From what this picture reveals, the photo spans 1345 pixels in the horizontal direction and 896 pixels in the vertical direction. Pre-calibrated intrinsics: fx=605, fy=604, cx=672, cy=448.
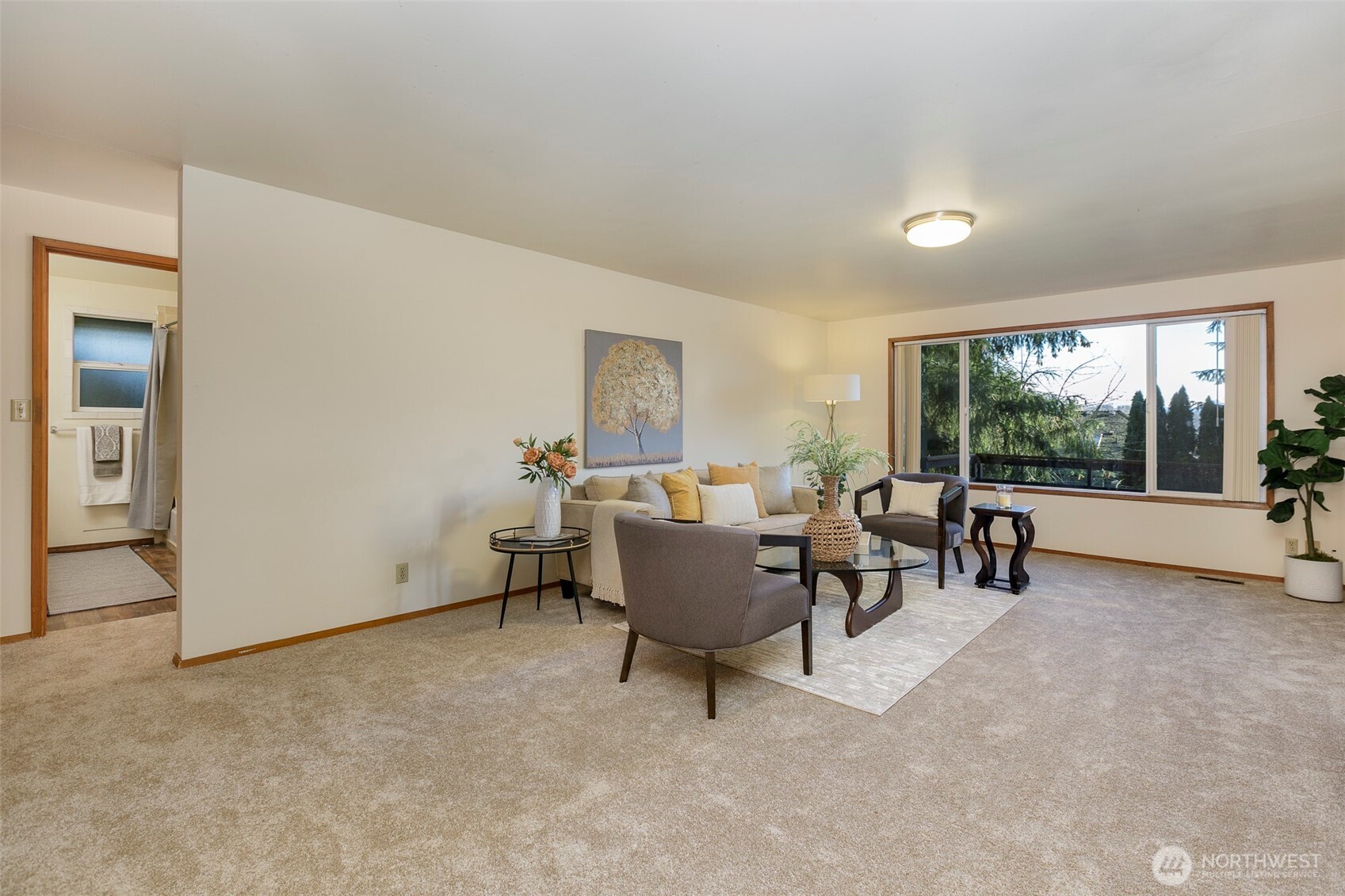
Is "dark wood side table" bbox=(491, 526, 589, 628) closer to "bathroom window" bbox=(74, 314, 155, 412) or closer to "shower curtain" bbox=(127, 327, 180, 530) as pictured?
"shower curtain" bbox=(127, 327, 180, 530)

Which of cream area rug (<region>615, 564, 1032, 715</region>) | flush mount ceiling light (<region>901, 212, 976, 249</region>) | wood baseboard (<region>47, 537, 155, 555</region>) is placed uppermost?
flush mount ceiling light (<region>901, 212, 976, 249</region>)

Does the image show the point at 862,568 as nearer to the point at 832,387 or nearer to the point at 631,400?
the point at 631,400

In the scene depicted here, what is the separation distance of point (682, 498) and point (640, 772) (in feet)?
8.06

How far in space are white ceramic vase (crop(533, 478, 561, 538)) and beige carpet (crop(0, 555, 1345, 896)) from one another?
676 millimetres

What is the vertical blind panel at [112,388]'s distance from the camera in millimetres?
5691

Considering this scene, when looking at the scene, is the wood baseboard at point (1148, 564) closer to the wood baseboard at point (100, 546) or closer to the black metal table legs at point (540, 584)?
the black metal table legs at point (540, 584)

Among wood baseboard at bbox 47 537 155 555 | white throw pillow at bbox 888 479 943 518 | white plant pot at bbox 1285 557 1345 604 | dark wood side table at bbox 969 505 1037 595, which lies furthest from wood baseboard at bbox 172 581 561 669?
white plant pot at bbox 1285 557 1345 604

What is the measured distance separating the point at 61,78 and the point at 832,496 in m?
3.85

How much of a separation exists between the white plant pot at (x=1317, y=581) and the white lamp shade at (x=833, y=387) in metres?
3.46

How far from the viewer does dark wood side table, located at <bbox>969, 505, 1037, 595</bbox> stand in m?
4.35

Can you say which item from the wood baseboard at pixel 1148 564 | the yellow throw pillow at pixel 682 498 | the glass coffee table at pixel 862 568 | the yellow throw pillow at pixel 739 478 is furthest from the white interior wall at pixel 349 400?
the wood baseboard at pixel 1148 564

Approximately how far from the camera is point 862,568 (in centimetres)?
330

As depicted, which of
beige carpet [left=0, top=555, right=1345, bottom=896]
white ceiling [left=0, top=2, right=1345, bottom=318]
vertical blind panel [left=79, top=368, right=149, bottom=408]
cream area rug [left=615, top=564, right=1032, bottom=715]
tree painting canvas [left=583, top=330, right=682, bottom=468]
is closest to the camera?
beige carpet [left=0, top=555, right=1345, bottom=896]

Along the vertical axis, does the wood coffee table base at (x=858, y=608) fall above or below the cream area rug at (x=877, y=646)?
above
